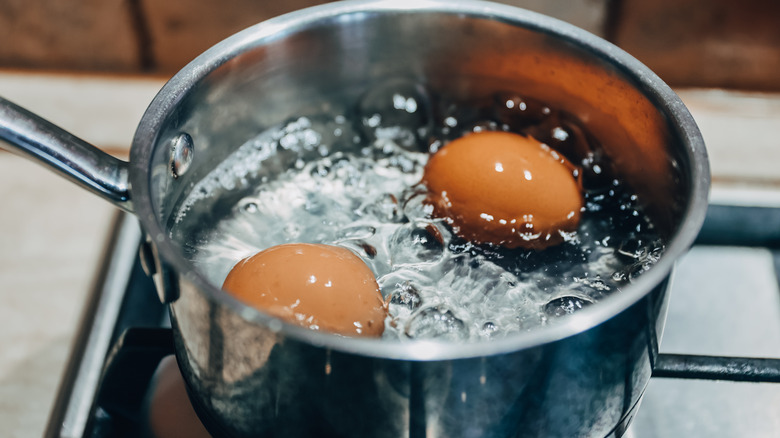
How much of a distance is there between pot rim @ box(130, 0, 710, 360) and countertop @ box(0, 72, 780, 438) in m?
0.28

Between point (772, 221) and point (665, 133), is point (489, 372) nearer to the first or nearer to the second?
point (665, 133)

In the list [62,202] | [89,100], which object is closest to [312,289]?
[62,202]

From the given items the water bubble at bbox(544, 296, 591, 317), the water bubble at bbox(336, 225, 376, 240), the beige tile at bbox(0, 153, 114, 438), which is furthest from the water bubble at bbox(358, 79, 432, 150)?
the beige tile at bbox(0, 153, 114, 438)

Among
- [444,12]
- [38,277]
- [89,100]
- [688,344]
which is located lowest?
[38,277]

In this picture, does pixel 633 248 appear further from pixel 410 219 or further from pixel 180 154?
pixel 180 154

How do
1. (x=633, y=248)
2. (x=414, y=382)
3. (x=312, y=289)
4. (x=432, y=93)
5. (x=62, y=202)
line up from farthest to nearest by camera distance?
(x=62, y=202) < (x=432, y=93) < (x=633, y=248) < (x=312, y=289) < (x=414, y=382)

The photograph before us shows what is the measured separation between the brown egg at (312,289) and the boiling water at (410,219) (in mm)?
36

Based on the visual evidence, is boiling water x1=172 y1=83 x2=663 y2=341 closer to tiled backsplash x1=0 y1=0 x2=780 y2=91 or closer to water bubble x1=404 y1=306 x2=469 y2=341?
water bubble x1=404 y1=306 x2=469 y2=341

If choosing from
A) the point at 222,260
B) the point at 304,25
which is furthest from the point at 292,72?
the point at 222,260

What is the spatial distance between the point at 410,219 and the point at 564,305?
148mm

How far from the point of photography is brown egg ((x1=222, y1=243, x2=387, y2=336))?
0.47 metres

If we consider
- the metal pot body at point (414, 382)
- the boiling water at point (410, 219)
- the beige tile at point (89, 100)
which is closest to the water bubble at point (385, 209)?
the boiling water at point (410, 219)

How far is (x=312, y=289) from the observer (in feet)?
1.57

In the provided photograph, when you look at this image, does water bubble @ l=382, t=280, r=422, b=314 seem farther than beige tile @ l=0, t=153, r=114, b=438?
No
